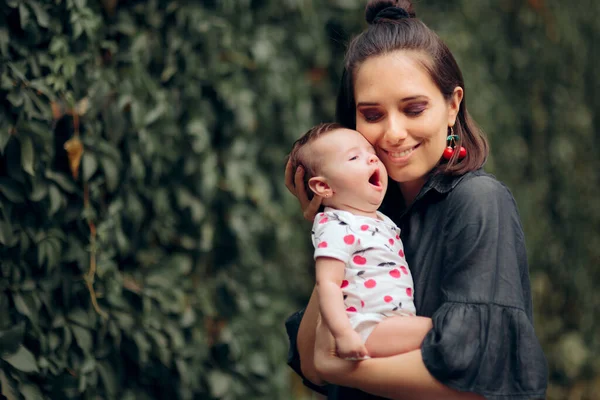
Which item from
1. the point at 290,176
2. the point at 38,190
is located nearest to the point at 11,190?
the point at 38,190

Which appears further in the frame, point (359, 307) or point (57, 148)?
point (57, 148)

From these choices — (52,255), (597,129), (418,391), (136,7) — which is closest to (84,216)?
(52,255)

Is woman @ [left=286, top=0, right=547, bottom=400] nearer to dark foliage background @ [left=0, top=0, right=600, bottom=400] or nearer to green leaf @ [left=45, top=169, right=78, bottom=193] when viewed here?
dark foliage background @ [left=0, top=0, right=600, bottom=400]

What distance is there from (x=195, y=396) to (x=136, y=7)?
1.42 m

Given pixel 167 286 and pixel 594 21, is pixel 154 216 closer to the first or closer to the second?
pixel 167 286

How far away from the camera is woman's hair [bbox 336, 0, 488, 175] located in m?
1.92

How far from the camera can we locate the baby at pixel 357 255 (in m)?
1.77

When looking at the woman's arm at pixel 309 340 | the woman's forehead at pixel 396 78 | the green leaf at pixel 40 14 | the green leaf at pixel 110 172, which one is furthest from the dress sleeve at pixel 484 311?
the green leaf at pixel 40 14

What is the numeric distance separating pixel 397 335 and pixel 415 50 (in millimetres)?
661

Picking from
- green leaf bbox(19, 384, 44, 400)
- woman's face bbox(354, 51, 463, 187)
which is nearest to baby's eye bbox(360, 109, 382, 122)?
woman's face bbox(354, 51, 463, 187)

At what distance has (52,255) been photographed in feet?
8.03

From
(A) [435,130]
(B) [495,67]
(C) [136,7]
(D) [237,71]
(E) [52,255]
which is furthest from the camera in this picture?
(B) [495,67]

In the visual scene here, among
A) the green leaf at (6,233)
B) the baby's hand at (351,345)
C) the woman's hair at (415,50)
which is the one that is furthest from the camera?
the green leaf at (6,233)

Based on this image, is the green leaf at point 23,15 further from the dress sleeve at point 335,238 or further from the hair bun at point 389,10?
the dress sleeve at point 335,238
